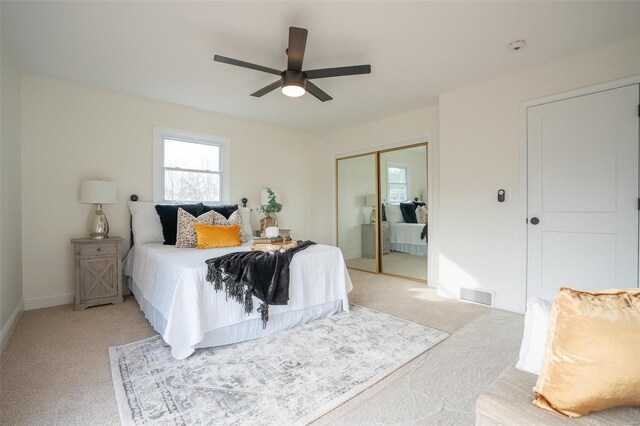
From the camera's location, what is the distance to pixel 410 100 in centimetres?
394

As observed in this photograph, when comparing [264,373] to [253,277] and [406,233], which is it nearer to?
[253,277]

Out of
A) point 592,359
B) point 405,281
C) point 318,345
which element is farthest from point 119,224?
point 592,359

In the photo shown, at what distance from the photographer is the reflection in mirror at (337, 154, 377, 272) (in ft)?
16.7

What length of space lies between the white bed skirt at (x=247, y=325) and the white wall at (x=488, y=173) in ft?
5.59

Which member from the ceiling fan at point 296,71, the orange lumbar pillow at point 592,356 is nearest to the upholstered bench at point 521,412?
the orange lumbar pillow at point 592,356

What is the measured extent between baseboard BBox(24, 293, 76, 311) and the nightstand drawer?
22.8 inches

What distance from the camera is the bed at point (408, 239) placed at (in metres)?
4.53

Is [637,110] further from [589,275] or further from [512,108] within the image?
[589,275]

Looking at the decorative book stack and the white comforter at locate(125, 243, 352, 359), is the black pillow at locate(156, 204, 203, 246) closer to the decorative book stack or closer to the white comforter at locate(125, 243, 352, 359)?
the white comforter at locate(125, 243, 352, 359)

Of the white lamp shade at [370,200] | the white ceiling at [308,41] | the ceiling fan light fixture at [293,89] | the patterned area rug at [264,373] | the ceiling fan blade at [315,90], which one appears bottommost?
the patterned area rug at [264,373]

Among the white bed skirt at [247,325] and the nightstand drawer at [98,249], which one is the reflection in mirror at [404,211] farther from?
the nightstand drawer at [98,249]

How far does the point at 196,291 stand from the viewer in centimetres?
211

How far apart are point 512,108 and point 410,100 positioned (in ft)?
4.02

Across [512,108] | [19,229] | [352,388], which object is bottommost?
[352,388]
